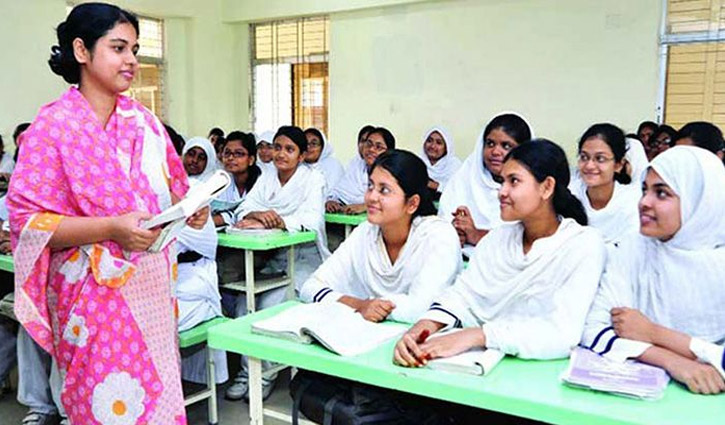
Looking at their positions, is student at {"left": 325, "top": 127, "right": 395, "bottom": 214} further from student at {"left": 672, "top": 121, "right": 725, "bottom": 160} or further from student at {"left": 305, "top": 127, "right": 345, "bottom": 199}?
student at {"left": 672, "top": 121, "right": 725, "bottom": 160}

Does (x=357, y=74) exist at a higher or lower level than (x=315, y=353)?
higher

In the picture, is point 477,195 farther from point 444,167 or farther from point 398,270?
point 444,167

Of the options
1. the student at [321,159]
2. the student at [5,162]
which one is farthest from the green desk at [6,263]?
the student at [321,159]

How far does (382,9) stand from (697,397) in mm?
5945

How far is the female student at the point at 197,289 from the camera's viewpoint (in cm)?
258

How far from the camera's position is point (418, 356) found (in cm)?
141

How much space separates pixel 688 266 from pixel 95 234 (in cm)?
150

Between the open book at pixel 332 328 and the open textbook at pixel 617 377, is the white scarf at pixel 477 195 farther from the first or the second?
the open textbook at pixel 617 377

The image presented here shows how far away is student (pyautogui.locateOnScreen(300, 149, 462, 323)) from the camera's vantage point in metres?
1.99

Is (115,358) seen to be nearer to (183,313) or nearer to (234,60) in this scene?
(183,313)

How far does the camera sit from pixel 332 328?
5.13ft

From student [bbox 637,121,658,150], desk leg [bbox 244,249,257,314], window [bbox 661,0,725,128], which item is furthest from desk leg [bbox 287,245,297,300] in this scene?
window [bbox 661,0,725,128]

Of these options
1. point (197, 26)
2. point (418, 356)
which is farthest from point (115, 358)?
point (197, 26)

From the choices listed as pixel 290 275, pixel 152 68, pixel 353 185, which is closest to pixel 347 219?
pixel 290 275
